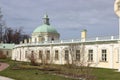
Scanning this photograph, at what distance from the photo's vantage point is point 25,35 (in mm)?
104062

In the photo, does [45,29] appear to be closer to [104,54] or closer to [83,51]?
[104,54]

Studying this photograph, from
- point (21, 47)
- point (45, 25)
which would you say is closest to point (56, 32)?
point (45, 25)

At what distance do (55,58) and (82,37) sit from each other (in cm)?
813

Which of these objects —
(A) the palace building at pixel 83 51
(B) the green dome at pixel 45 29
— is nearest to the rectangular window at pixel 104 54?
(A) the palace building at pixel 83 51

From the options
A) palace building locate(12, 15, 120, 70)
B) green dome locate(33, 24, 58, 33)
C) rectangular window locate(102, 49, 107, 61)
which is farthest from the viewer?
green dome locate(33, 24, 58, 33)

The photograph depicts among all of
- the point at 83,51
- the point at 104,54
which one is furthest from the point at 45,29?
the point at 83,51

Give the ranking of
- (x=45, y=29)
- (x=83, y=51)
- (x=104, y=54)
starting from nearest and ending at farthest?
(x=83, y=51)
(x=104, y=54)
(x=45, y=29)

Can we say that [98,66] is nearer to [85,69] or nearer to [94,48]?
[94,48]

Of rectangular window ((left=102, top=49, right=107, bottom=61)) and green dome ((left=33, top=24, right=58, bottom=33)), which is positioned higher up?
green dome ((left=33, top=24, right=58, bottom=33))

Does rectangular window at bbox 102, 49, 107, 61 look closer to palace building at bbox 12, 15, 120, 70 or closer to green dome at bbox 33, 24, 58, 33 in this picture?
palace building at bbox 12, 15, 120, 70

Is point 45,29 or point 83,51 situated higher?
point 45,29

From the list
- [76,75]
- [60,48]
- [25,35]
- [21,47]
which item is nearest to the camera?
[76,75]

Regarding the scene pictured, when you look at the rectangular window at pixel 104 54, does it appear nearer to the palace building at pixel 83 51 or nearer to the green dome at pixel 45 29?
the palace building at pixel 83 51

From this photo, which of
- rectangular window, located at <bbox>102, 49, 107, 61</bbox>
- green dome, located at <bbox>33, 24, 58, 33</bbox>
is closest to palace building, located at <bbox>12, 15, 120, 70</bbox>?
rectangular window, located at <bbox>102, 49, 107, 61</bbox>
